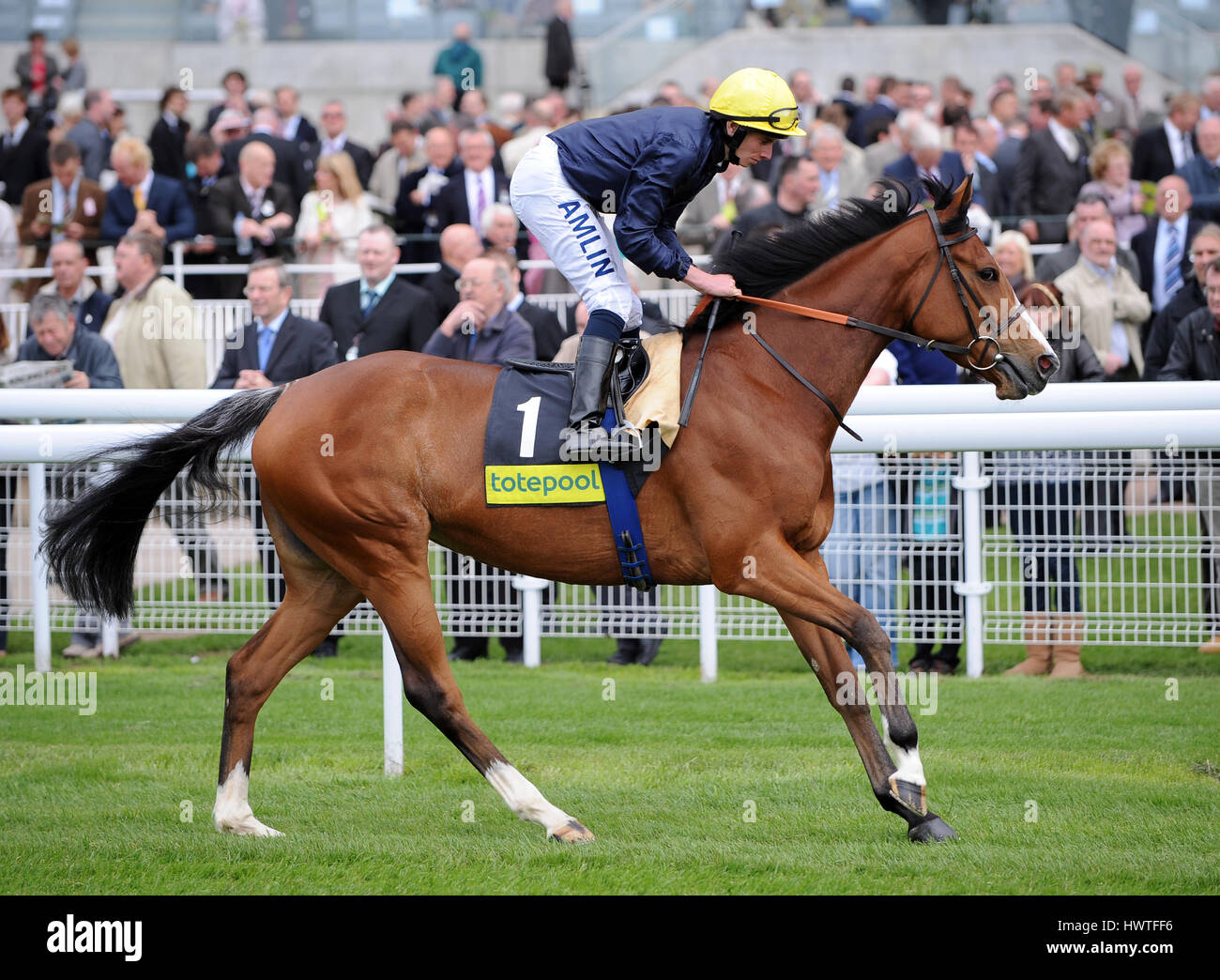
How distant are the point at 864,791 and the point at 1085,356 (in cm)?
340

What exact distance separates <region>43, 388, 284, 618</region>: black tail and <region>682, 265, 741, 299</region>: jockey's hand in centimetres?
155

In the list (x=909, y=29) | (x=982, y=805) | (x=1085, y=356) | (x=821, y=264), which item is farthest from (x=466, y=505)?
(x=909, y=29)

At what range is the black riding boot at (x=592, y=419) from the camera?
4895 mm

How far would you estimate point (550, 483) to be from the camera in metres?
5.02

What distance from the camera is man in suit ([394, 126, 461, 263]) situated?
1212 cm

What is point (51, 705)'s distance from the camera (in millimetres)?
7102

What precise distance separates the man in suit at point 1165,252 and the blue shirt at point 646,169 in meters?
6.06

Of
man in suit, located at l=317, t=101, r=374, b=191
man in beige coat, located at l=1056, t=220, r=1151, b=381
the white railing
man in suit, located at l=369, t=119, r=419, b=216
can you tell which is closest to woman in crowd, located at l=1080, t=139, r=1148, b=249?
man in beige coat, located at l=1056, t=220, r=1151, b=381

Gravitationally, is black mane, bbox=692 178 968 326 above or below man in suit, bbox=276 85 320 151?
above

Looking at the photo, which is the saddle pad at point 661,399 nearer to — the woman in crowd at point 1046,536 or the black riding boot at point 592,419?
the black riding boot at point 592,419

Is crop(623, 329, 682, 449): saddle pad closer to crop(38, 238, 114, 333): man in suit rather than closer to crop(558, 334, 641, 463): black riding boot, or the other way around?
crop(558, 334, 641, 463): black riding boot

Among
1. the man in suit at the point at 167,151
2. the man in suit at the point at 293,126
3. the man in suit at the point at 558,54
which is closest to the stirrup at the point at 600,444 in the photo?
the man in suit at the point at 293,126

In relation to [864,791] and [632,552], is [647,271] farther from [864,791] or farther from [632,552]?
[864,791]

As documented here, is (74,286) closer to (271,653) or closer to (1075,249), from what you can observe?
(271,653)
